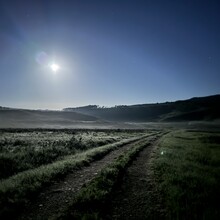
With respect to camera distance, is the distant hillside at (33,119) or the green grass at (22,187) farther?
the distant hillside at (33,119)

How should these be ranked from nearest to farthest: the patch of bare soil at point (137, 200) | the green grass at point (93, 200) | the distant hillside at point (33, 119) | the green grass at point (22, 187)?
the green grass at point (93, 200), the patch of bare soil at point (137, 200), the green grass at point (22, 187), the distant hillside at point (33, 119)

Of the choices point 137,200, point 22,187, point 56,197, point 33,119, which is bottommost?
point 137,200

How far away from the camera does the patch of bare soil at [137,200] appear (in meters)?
8.65

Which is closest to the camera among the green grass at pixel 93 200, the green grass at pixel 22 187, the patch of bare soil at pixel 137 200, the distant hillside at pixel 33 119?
the green grass at pixel 93 200

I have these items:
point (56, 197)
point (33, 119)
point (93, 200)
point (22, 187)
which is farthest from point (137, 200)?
point (33, 119)

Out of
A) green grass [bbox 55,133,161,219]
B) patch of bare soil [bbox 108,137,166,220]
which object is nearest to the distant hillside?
patch of bare soil [bbox 108,137,166,220]

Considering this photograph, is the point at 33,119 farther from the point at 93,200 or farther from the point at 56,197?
the point at 93,200

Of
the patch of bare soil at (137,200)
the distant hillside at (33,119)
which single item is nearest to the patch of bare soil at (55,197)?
the patch of bare soil at (137,200)

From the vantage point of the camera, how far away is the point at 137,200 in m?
10.2

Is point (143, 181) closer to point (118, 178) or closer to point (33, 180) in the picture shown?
point (118, 178)

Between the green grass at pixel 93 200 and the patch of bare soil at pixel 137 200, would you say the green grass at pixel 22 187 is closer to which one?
the green grass at pixel 93 200

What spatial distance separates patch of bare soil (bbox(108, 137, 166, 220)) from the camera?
8.65 m

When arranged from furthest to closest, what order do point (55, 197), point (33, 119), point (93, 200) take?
point (33, 119) < point (55, 197) < point (93, 200)

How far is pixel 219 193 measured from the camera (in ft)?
36.3
